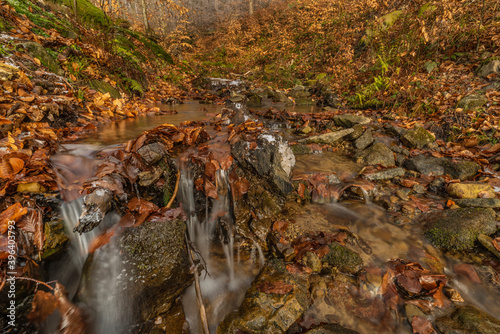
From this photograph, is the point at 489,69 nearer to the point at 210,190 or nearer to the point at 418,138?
the point at 418,138

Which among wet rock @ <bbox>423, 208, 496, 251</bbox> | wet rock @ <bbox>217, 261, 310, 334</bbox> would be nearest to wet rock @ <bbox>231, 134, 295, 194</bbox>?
wet rock @ <bbox>217, 261, 310, 334</bbox>

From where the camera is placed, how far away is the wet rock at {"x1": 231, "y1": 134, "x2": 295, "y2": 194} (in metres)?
3.31

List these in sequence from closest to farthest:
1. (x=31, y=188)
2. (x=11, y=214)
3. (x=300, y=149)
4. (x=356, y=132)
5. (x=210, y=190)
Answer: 1. (x=11, y=214)
2. (x=31, y=188)
3. (x=210, y=190)
4. (x=300, y=149)
5. (x=356, y=132)

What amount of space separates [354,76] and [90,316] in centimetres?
1184

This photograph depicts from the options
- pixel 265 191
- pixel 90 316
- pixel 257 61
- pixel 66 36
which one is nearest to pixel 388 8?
pixel 257 61

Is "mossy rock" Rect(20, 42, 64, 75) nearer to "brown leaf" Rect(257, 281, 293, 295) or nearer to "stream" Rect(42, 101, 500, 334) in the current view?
"stream" Rect(42, 101, 500, 334)

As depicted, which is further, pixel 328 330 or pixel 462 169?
pixel 462 169

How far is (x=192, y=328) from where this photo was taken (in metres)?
2.17

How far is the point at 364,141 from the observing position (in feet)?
17.1

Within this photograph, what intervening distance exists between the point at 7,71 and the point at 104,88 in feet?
6.98

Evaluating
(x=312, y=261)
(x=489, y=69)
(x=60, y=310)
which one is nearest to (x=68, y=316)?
(x=60, y=310)

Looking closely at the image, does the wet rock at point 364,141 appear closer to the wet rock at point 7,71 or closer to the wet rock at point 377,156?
the wet rock at point 377,156

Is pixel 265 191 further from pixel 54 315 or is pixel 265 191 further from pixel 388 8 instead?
pixel 388 8

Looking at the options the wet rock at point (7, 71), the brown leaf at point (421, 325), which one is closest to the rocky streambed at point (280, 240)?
the brown leaf at point (421, 325)
